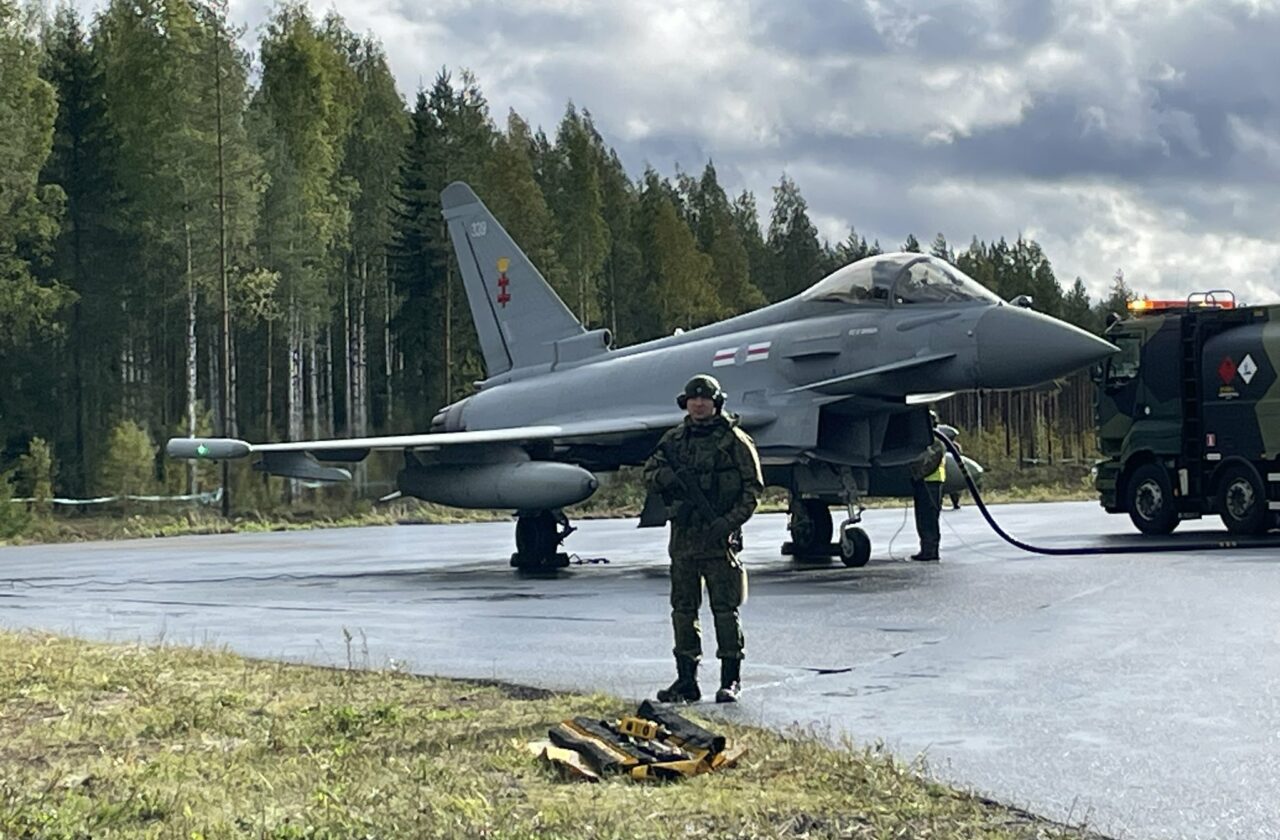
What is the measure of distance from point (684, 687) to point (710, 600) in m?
0.49

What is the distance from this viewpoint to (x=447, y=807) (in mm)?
5324

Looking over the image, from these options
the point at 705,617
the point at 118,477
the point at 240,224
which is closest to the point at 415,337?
the point at 240,224

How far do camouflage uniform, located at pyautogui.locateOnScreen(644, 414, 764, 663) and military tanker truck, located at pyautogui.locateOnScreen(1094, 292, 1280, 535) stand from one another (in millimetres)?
11509

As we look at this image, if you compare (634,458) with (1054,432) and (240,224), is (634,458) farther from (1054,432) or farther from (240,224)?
(1054,432)

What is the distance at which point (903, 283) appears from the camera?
1574 centimetres

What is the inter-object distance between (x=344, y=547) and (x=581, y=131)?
45547 mm

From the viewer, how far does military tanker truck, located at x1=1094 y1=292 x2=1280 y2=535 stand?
1777 cm

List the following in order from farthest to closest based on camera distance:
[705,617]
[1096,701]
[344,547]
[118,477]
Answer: [118,477] < [344,547] < [705,617] < [1096,701]

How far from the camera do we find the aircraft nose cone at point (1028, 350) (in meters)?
14.5

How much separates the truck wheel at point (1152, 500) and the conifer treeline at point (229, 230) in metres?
24.1

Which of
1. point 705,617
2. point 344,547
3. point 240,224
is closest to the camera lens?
point 705,617

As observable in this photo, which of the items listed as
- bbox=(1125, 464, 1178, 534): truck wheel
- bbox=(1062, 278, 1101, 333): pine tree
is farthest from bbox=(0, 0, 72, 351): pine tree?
bbox=(1062, 278, 1101, 333): pine tree

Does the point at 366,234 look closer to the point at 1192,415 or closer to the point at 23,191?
the point at 23,191

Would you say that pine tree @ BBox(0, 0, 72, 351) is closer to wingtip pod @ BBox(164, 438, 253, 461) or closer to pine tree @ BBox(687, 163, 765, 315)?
wingtip pod @ BBox(164, 438, 253, 461)
